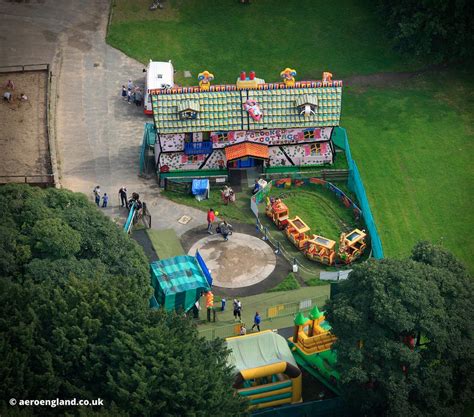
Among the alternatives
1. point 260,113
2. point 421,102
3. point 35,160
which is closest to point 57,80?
point 35,160

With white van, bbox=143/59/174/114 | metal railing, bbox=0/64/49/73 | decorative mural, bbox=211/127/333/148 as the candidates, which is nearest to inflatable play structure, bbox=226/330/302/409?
decorative mural, bbox=211/127/333/148

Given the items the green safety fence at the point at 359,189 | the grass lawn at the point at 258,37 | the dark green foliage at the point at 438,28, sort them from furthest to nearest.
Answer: the grass lawn at the point at 258,37
the dark green foliage at the point at 438,28
the green safety fence at the point at 359,189

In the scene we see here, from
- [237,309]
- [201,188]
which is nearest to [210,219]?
[201,188]

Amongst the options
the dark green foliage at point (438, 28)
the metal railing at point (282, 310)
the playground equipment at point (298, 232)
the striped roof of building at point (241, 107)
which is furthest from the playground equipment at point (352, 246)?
the dark green foliage at point (438, 28)

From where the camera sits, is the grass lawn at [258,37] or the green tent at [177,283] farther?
the grass lawn at [258,37]

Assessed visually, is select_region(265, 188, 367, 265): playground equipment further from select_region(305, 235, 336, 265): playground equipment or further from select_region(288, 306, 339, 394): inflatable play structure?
select_region(288, 306, 339, 394): inflatable play structure

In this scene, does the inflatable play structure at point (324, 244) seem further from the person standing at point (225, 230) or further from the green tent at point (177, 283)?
the green tent at point (177, 283)

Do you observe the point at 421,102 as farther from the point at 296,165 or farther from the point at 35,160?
the point at 35,160
